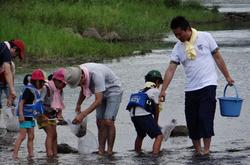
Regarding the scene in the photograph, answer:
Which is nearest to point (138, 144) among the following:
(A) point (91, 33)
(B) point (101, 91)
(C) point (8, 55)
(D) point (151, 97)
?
(D) point (151, 97)

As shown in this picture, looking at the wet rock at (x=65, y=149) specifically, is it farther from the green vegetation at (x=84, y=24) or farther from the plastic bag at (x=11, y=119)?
the green vegetation at (x=84, y=24)

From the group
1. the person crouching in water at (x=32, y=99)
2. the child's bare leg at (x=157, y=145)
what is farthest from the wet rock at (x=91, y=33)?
the person crouching in water at (x=32, y=99)

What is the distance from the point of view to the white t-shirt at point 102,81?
35.4 ft

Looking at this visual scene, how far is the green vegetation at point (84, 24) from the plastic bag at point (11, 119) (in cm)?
1313

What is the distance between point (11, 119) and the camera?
1341 cm

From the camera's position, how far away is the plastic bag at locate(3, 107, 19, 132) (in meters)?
13.0

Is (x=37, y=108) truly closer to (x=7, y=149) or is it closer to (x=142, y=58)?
(x=7, y=149)

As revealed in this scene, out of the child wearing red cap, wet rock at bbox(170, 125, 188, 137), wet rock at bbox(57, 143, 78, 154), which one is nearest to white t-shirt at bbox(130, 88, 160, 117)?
wet rock at bbox(57, 143, 78, 154)

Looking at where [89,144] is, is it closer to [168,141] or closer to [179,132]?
[168,141]

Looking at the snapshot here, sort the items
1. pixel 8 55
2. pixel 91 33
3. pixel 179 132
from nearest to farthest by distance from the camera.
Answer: pixel 8 55 < pixel 179 132 < pixel 91 33

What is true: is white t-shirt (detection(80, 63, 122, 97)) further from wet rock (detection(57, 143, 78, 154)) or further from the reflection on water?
wet rock (detection(57, 143, 78, 154))

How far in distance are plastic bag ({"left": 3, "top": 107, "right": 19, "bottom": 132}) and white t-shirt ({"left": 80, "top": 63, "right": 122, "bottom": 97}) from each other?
2339mm

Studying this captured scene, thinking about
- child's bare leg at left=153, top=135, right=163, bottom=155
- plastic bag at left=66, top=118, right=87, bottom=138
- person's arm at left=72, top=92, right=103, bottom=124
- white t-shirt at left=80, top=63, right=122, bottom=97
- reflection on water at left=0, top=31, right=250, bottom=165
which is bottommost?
reflection on water at left=0, top=31, right=250, bottom=165

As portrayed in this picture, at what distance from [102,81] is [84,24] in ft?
94.2
